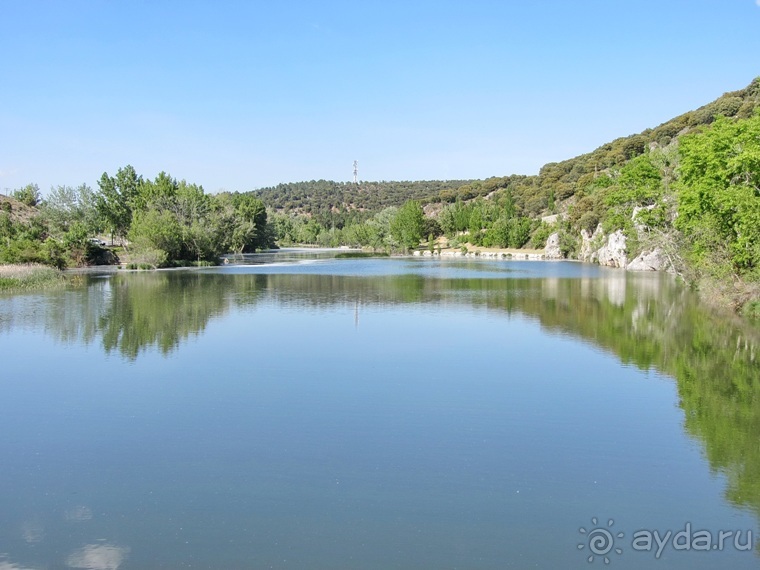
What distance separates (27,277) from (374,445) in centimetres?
3637

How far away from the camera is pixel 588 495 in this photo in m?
8.70

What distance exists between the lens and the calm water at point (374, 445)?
7.43 meters

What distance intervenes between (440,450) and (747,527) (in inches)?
164

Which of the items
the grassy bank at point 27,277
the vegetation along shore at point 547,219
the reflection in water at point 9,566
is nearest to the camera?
the reflection in water at point 9,566

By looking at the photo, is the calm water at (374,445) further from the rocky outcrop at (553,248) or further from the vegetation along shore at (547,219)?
the rocky outcrop at (553,248)

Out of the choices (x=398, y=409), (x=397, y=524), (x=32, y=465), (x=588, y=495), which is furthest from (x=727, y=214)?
(x=32, y=465)

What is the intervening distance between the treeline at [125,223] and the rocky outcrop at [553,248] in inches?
1539

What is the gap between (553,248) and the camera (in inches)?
3361

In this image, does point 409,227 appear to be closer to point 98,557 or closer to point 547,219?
point 547,219

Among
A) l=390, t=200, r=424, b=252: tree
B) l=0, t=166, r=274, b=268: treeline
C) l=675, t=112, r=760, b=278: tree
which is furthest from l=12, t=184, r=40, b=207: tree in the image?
l=675, t=112, r=760, b=278: tree

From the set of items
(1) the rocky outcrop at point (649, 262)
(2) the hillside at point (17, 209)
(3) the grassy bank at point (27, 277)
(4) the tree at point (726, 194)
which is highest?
(2) the hillside at point (17, 209)

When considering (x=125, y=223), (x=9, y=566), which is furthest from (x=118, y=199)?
(x=9, y=566)

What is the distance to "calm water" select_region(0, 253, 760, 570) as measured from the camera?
7.43 m

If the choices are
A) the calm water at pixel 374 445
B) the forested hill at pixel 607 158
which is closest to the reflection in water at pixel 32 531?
the calm water at pixel 374 445
